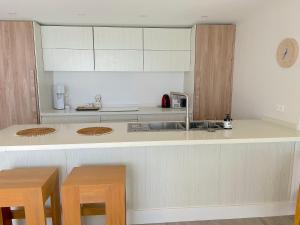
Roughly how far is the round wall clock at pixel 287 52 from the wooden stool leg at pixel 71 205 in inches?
85.6

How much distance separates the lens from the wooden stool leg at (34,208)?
1.44m

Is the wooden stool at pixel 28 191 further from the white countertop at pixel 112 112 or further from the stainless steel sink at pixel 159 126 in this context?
the white countertop at pixel 112 112

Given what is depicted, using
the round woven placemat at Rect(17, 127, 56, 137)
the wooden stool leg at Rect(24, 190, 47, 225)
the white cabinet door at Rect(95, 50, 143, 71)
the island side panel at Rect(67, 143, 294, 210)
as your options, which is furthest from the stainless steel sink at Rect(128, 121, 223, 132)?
the white cabinet door at Rect(95, 50, 143, 71)

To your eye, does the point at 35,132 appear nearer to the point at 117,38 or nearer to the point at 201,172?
the point at 201,172

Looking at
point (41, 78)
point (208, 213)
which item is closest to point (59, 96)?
point (41, 78)

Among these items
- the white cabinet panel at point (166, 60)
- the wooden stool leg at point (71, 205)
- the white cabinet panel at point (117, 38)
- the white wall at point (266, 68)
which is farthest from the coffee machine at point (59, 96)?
the white wall at point (266, 68)

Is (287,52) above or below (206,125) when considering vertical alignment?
above

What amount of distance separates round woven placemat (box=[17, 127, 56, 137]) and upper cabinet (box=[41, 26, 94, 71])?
4.79 ft

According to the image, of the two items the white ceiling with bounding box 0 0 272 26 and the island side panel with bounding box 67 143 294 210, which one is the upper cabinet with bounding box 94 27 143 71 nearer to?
the white ceiling with bounding box 0 0 272 26

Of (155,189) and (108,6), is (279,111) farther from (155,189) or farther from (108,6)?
(108,6)

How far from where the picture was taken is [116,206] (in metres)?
1.54

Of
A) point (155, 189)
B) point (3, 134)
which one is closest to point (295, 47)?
point (155, 189)

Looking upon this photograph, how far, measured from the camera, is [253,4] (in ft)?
8.26

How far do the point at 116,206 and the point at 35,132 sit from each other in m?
1.00
